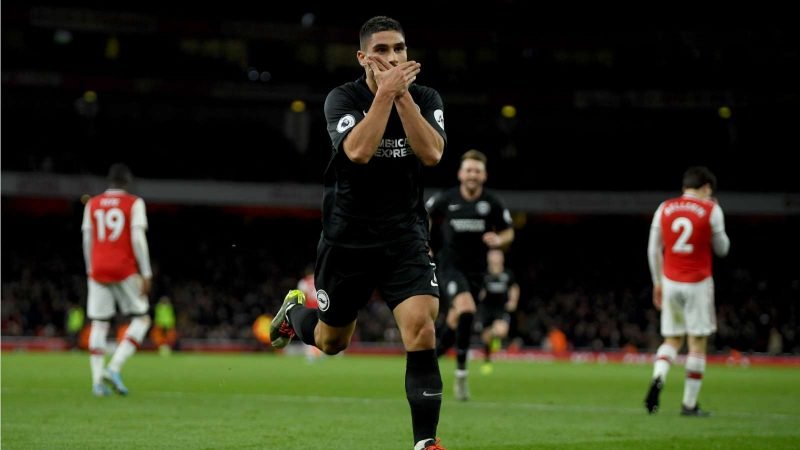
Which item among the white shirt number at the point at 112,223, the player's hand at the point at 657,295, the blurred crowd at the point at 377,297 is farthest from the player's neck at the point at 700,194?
the blurred crowd at the point at 377,297

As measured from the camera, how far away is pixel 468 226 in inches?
487

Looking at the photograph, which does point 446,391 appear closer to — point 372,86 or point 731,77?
point 372,86

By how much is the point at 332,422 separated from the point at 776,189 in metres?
32.7

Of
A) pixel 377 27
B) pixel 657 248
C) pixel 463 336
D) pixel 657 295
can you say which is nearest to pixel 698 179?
pixel 657 248

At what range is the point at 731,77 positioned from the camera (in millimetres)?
39938

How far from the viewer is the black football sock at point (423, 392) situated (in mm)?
5844

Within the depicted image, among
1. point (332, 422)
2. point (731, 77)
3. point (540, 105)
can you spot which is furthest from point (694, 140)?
point (332, 422)

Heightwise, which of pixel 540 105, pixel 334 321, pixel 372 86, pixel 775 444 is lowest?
pixel 775 444

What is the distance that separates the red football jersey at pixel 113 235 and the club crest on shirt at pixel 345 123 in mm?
6444

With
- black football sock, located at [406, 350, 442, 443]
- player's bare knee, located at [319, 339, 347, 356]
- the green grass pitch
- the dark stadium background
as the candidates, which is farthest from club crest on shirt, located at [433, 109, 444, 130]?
the dark stadium background

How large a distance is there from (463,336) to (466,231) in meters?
1.20

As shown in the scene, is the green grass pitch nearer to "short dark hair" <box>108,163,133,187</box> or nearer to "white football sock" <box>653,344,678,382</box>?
"white football sock" <box>653,344,678,382</box>

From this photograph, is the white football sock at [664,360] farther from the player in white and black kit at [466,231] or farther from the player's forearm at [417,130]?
the player's forearm at [417,130]

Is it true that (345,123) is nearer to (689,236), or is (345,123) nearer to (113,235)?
(689,236)
